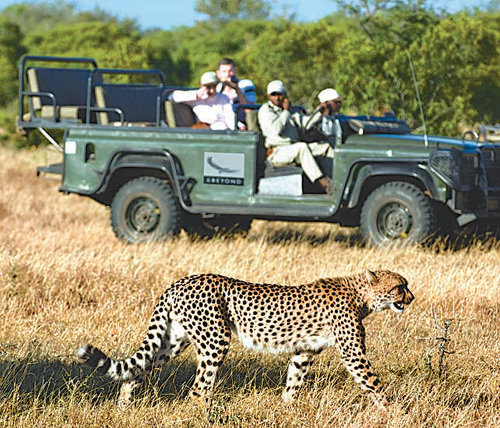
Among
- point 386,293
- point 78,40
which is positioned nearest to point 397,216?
point 386,293

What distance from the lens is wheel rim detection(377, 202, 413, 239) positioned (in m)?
9.62

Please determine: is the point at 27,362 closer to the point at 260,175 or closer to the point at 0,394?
the point at 0,394

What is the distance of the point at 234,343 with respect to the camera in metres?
6.16

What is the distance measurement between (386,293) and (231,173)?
5.10 metres

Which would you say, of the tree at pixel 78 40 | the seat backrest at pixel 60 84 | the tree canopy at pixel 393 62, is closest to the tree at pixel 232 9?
the tree at pixel 78 40

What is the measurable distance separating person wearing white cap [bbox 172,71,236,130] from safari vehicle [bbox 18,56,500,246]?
0.13 m

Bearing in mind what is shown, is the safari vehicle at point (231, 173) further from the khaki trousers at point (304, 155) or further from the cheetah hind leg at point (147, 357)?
the cheetah hind leg at point (147, 357)

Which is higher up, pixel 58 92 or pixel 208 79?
pixel 208 79

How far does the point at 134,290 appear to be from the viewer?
750cm

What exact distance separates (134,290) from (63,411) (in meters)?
2.67

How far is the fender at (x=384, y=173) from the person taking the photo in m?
9.37

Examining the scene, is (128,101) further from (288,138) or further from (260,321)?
(260,321)

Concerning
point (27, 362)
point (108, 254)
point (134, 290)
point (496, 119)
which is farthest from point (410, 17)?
point (27, 362)

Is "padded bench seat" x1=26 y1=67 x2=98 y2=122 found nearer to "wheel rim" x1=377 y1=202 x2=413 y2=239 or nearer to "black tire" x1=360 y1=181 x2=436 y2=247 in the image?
"black tire" x1=360 y1=181 x2=436 y2=247
